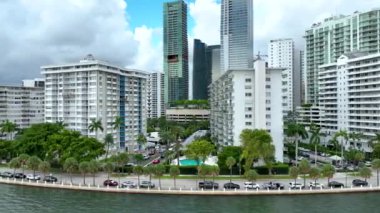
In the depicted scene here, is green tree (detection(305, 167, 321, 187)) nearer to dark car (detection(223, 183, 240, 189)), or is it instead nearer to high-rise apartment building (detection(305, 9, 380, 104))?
dark car (detection(223, 183, 240, 189))

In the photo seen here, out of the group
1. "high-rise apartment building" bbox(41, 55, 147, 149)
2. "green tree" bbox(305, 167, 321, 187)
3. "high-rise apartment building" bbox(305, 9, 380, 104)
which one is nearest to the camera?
"green tree" bbox(305, 167, 321, 187)

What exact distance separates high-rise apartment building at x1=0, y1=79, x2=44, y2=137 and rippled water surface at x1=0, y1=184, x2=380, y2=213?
82815mm

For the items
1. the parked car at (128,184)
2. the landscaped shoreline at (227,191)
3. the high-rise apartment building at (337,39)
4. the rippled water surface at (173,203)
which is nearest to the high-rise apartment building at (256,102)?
the landscaped shoreline at (227,191)

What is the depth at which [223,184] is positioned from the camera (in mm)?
63656

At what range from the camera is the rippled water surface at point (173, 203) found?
50500 mm

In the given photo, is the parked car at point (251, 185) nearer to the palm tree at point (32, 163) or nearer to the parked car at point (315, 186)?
the parked car at point (315, 186)

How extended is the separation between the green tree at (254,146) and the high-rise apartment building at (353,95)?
39.7 m

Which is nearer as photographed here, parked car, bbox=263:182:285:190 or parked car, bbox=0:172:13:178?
parked car, bbox=263:182:285:190

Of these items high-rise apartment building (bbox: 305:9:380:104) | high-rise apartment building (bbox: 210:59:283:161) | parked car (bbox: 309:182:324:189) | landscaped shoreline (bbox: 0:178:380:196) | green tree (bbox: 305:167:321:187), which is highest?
high-rise apartment building (bbox: 305:9:380:104)

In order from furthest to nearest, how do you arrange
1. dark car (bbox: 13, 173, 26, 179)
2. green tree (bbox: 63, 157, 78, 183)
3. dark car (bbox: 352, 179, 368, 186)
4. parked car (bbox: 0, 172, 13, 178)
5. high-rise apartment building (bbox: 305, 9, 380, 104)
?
high-rise apartment building (bbox: 305, 9, 380, 104) < parked car (bbox: 0, 172, 13, 178) < dark car (bbox: 13, 173, 26, 179) < green tree (bbox: 63, 157, 78, 183) < dark car (bbox: 352, 179, 368, 186)

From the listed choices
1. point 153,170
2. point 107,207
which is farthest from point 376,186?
point 107,207

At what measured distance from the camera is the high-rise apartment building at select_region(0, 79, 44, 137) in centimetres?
13425

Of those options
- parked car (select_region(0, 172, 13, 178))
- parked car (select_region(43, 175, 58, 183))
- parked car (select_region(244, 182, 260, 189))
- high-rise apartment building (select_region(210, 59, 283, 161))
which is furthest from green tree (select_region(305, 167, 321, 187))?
parked car (select_region(0, 172, 13, 178))

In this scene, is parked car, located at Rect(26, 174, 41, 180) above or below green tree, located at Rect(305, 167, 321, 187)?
below
